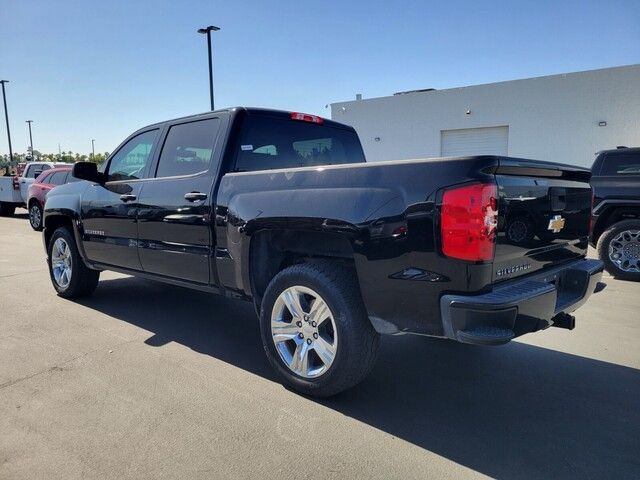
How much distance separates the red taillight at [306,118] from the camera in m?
4.41

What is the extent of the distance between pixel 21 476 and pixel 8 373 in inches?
58.8

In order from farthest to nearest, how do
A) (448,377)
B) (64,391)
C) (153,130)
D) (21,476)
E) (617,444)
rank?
(153,130) < (448,377) < (64,391) < (617,444) < (21,476)

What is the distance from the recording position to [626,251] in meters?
6.79

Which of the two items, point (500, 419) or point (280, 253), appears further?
point (280, 253)

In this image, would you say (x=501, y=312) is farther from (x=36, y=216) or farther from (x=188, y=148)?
(x=36, y=216)

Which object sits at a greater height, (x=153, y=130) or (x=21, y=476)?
(x=153, y=130)

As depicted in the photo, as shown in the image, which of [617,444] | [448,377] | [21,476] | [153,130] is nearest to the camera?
[21,476]

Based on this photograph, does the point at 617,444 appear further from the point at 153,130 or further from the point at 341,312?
the point at 153,130

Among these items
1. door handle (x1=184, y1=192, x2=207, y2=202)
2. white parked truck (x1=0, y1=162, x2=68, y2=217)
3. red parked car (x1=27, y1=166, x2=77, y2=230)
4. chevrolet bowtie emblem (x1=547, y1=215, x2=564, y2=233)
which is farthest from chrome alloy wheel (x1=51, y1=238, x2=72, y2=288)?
white parked truck (x1=0, y1=162, x2=68, y2=217)

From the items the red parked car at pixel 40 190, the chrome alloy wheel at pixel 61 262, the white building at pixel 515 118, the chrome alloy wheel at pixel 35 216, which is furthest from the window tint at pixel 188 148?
the white building at pixel 515 118

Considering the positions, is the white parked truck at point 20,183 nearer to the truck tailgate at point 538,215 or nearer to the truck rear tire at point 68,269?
the truck rear tire at point 68,269

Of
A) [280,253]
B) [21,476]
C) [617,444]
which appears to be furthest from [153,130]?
[617,444]

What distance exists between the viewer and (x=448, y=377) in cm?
357

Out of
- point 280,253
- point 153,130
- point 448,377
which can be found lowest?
point 448,377
